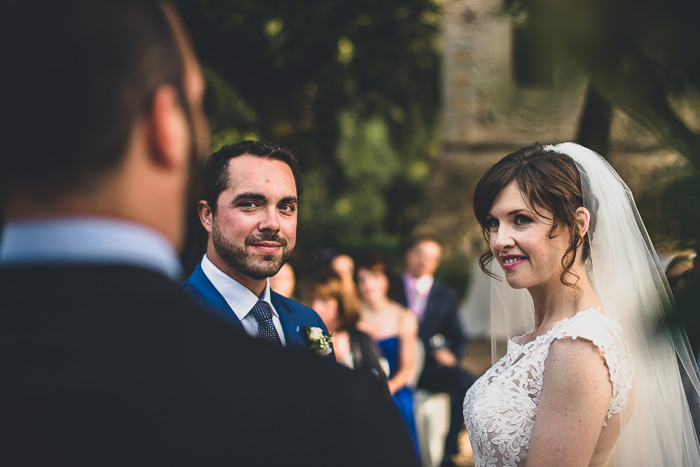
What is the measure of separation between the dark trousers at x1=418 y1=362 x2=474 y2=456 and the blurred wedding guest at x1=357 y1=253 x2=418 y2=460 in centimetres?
82

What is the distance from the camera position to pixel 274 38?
27.9ft

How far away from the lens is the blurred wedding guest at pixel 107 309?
896mm

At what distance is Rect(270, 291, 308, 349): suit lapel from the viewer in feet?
9.19

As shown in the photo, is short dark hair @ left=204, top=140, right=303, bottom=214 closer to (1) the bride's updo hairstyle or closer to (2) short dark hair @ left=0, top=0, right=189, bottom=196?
(1) the bride's updo hairstyle

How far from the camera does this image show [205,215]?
9.39ft

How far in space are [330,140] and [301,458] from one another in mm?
11879

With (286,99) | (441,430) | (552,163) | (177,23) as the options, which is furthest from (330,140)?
(177,23)

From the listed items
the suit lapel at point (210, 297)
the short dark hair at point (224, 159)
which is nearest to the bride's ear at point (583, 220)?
the short dark hair at point (224, 159)

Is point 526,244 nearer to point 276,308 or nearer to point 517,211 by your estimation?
point 517,211

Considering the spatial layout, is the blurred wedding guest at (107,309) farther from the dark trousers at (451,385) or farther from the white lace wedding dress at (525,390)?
the dark trousers at (451,385)

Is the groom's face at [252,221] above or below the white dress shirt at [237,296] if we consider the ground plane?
above

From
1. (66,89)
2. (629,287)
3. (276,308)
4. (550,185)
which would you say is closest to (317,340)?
(276,308)

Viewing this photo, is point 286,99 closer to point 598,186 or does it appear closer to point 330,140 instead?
point 330,140

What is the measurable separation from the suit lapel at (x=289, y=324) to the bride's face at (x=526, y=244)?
3.12 ft
